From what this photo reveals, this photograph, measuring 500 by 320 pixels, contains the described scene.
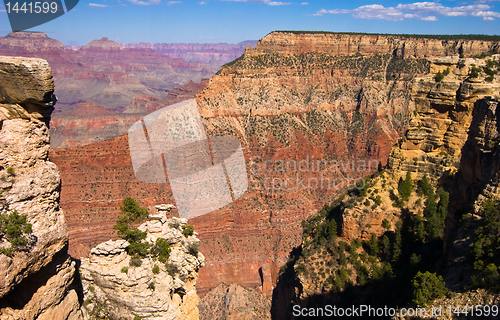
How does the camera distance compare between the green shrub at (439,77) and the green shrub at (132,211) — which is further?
the green shrub at (439,77)

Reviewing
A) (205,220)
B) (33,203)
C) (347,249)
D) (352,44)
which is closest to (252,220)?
(205,220)

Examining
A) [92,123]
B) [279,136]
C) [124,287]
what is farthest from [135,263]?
[92,123]

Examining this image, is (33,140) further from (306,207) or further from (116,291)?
(306,207)

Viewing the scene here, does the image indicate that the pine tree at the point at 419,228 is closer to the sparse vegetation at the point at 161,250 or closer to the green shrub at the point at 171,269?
the green shrub at the point at 171,269

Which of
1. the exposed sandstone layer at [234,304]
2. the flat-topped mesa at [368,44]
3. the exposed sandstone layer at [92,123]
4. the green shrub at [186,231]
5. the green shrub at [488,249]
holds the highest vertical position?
the flat-topped mesa at [368,44]

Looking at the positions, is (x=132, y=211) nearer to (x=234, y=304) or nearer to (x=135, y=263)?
(x=135, y=263)

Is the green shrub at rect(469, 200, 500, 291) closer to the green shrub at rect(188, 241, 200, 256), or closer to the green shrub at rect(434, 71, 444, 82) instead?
the green shrub at rect(188, 241, 200, 256)

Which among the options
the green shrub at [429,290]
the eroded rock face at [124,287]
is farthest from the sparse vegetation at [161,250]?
the green shrub at [429,290]
